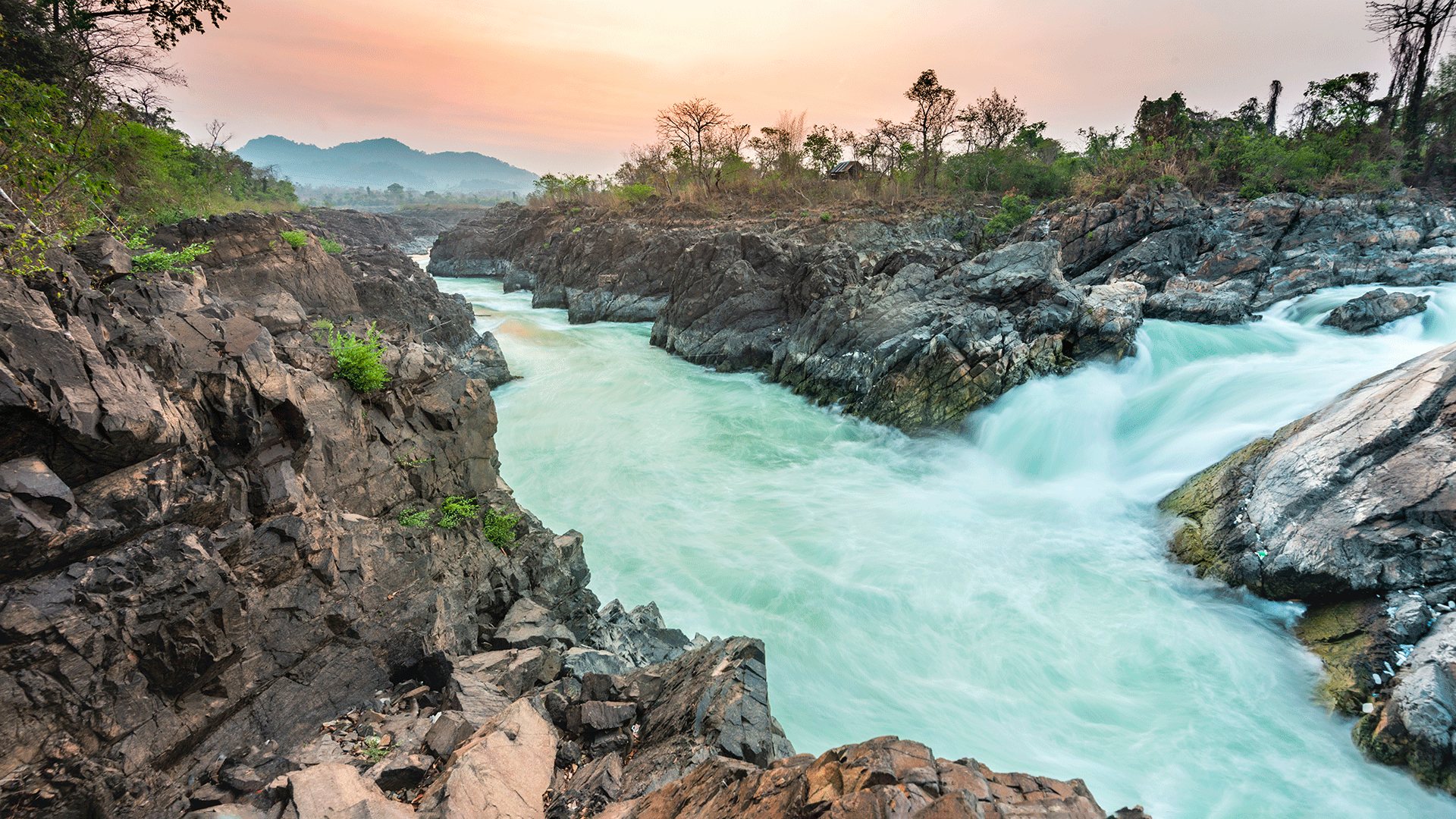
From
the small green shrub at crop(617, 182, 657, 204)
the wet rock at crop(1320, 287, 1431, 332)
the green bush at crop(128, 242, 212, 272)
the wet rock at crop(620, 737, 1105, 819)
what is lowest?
the wet rock at crop(620, 737, 1105, 819)

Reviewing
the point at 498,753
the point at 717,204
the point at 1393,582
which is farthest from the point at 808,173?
the point at 498,753

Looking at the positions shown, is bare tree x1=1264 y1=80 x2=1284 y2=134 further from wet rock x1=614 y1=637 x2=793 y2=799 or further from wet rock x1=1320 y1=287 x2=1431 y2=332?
wet rock x1=614 y1=637 x2=793 y2=799

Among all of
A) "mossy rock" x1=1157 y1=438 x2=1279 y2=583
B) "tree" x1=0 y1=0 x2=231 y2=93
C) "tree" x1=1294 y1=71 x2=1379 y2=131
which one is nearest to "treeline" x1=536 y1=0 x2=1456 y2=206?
"tree" x1=1294 y1=71 x2=1379 y2=131

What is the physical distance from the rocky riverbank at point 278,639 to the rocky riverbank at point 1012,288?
36.7 feet

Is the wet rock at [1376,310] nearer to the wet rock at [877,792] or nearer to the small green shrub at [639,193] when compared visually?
the wet rock at [877,792]

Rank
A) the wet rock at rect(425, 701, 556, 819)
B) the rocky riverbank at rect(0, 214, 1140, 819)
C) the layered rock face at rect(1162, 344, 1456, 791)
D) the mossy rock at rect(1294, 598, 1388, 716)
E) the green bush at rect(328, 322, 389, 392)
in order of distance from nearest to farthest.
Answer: the rocky riverbank at rect(0, 214, 1140, 819)
the wet rock at rect(425, 701, 556, 819)
the layered rock face at rect(1162, 344, 1456, 791)
the green bush at rect(328, 322, 389, 392)
the mossy rock at rect(1294, 598, 1388, 716)

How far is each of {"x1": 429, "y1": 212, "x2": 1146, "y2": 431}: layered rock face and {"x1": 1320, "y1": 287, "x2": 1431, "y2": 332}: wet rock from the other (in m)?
4.49

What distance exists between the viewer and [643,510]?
37.0 ft

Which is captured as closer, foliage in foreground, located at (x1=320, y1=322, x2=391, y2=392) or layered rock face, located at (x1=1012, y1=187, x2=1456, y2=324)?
foliage in foreground, located at (x1=320, y1=322, x2=391, y2=392)

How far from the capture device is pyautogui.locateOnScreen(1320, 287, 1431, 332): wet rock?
14195 mm

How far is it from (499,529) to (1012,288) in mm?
14219

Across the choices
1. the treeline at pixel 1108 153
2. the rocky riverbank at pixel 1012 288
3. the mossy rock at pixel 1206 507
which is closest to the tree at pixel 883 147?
the treeline at pixel 1108 153

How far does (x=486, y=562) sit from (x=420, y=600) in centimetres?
128

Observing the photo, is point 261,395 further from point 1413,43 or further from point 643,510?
point 1413,43
